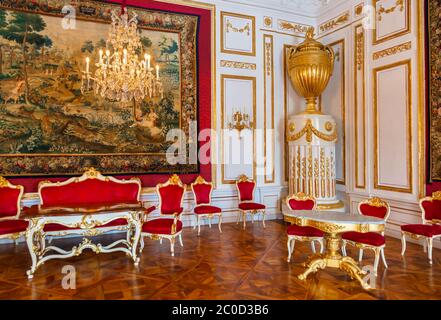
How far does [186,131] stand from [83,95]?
1.82 metres

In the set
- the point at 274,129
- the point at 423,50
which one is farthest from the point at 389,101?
the point at 274,129

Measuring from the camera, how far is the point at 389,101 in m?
5.28

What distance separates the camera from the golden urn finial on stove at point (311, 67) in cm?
583

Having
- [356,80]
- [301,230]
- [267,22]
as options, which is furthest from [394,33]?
[301,230]

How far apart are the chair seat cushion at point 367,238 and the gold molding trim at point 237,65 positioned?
12.9 ft

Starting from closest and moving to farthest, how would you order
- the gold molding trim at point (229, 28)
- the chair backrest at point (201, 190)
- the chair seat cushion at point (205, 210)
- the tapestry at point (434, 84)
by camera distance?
the tapestry at point (434, 84), the chair seat cushion at point (205, 210), the chair backrest at point (201, 190), the gold molding trim at point (229, 28)

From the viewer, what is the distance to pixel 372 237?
357cm

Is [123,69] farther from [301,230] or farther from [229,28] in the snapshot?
[229,28]

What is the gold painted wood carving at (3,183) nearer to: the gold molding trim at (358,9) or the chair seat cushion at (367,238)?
the chair seat cushion at (367,238)

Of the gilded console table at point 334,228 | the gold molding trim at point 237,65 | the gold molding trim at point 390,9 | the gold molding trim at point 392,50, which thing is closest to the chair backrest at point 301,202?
the gilded console table at point 334,228

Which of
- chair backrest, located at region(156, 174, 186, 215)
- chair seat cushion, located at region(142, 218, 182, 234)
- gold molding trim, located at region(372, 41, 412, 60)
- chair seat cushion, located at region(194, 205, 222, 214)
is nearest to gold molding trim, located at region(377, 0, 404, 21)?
gold molding trim, located at region(372, 41, 412, 60)

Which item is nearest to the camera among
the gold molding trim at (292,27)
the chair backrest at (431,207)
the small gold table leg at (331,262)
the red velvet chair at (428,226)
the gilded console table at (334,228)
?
the gilded console table at (334,228)
